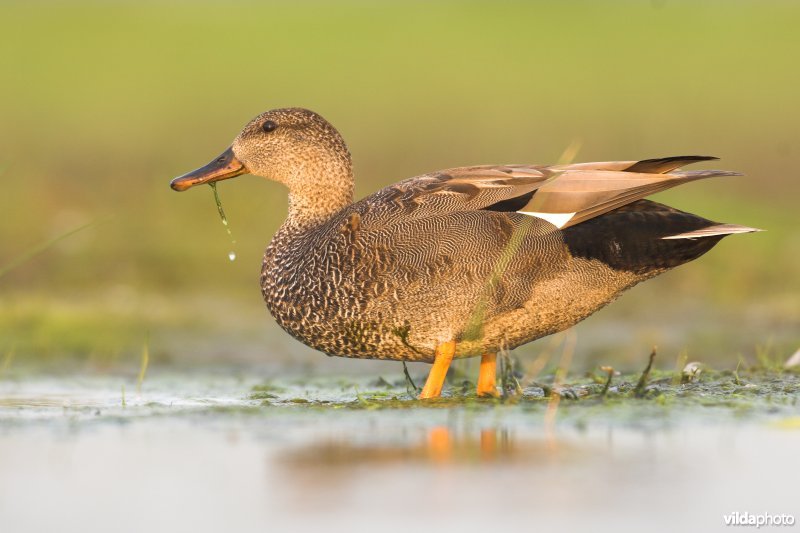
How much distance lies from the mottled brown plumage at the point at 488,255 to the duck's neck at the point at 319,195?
48cm

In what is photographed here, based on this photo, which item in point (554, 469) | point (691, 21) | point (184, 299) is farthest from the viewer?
point (691, 21)

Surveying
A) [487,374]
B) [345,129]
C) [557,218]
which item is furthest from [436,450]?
[345,129]

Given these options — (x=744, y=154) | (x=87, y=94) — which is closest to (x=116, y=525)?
(x=744, y=154)

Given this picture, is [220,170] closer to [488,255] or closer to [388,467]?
[488,255]

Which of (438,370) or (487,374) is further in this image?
(487,374)

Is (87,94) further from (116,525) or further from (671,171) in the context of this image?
(116,525)

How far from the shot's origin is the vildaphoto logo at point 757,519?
3.69 meters

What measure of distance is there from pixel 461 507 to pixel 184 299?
6.70m

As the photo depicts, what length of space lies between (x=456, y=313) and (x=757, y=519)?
2.18 metres

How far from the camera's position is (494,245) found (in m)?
5.73

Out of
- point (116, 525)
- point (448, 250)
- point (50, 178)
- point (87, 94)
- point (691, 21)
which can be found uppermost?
point (691, 21)

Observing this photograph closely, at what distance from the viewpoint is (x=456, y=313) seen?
5.75m

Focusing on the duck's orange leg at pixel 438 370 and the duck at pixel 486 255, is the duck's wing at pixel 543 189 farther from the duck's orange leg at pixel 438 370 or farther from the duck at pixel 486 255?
the duck's orange leg at pixel 438 370

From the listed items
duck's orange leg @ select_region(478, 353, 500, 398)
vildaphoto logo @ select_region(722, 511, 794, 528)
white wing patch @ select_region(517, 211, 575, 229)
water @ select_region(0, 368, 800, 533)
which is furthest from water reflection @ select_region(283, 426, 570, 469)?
duck's orange leg @ select_region(478, 353, 500, 398)
